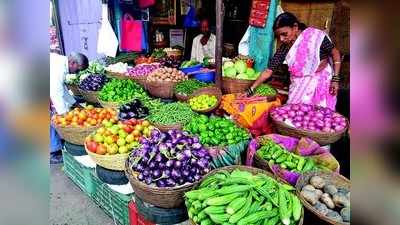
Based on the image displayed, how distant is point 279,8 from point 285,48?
1.28 meters

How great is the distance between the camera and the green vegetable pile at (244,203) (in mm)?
2100

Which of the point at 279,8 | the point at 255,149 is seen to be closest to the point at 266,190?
the point at 255,149

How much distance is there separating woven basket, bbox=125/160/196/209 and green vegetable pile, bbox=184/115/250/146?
695mm

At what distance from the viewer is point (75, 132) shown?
4.13 meters

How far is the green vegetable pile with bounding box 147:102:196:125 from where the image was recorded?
3822 mm

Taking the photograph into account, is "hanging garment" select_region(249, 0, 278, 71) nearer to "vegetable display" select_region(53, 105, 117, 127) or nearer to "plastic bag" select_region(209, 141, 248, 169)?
"vegetable display" select_region(53, 105, 117, 127)

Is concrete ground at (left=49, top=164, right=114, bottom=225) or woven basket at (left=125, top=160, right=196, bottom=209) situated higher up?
woven basket at (left=125, top=160, right=196, bottom=209)

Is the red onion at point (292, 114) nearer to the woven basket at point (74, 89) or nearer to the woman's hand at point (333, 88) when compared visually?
the woman's hand at point (333, 88)

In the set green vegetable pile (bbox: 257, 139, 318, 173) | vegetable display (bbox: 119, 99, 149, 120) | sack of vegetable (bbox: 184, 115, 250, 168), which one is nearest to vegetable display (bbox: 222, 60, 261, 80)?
vegetable display (bbox: 119, 99, 149, 120)

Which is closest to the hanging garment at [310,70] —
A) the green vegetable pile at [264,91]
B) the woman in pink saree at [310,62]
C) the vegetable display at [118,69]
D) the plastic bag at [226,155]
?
the woman in pink saree at [310,62]

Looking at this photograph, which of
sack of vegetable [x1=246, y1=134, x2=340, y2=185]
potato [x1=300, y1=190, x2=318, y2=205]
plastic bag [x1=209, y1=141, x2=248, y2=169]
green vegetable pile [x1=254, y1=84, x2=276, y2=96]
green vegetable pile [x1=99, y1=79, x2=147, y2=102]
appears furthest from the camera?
green vegetable pile [x1=99, y1=79, x2=147, y2=102]

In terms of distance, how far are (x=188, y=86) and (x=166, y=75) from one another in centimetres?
46

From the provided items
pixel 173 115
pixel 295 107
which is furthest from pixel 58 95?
pixel 295 107

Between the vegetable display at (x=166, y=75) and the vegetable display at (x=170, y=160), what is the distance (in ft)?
6.47
